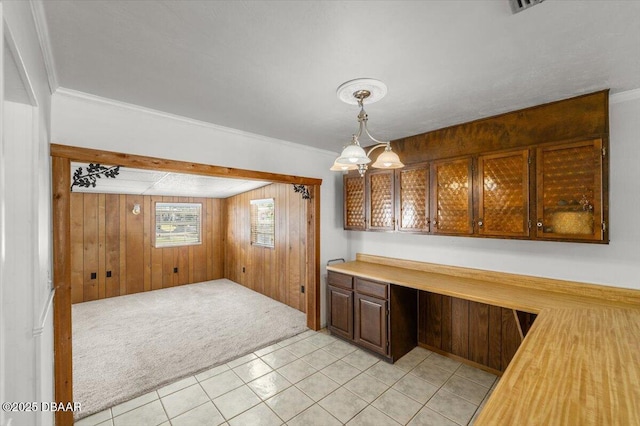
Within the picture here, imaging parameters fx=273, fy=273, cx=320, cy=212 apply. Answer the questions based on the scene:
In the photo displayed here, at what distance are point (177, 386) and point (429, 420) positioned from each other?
224 centimetres

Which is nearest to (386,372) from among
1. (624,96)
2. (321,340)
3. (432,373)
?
(432,373)

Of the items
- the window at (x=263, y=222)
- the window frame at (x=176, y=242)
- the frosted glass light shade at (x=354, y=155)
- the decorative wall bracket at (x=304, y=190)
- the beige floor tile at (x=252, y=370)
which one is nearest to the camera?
the frosted glass light shade at (x=354, y=155)

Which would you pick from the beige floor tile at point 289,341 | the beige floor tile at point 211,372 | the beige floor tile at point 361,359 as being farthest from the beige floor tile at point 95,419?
the beige floor tile at point 361,359

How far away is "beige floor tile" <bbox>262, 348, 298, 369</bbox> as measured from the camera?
293cm

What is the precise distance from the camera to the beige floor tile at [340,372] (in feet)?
8.70

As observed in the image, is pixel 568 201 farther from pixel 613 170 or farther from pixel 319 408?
pixel 319 408

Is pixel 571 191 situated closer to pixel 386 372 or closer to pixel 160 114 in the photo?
pixel 386 372

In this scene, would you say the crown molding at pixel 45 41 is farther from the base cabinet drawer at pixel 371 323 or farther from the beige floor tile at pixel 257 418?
the base cabinet drawer at pixel 371 323

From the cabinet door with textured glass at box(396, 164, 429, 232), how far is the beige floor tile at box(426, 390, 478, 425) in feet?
5.00

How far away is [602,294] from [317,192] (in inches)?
116

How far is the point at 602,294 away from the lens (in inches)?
86.8

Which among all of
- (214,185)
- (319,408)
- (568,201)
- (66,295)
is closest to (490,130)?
(568,201)

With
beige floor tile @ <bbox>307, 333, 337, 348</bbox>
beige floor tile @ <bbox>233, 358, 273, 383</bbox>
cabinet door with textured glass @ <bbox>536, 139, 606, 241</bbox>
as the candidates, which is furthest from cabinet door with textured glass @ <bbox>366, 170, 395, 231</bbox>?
beige floor tile @ <bbox>233, 358, 273, 383</bbox>

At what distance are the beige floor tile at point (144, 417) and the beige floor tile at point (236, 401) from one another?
42 centimetres
